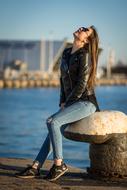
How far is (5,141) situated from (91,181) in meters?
10.8

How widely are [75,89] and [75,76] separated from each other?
107mm

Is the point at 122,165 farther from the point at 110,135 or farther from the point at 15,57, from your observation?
the point at 15,57

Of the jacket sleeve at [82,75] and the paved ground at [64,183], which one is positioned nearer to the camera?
the paved ground at [64,183]

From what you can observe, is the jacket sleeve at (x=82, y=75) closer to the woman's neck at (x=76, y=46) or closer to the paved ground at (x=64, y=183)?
the woman's neck at (x=76, y=46)

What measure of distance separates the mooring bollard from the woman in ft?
0.24

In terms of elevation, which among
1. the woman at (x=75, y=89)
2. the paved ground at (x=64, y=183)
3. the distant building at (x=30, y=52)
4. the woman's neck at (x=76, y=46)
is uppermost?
the woman's neck at (x=76, y=46)

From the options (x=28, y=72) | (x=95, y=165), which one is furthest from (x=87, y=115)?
(x=28, y=72)

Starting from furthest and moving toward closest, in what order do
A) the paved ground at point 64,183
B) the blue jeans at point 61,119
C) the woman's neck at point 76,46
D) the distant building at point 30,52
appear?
the distant building at point 30,52, the woman's neck at point 76,46, the blue jeans at point 61,119, the paved ground at point 64,183

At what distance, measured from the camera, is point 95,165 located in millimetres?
5387

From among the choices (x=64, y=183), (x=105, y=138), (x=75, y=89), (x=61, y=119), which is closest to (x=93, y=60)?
(x=75, y=89)

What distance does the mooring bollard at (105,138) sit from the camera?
5188 millimetres

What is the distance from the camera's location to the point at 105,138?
17.1ft

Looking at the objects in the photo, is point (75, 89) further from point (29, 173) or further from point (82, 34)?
point (29, 173)

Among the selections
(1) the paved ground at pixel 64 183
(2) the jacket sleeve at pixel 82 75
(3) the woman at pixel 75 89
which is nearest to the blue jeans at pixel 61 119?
(3) the woman at pixel 75 89
